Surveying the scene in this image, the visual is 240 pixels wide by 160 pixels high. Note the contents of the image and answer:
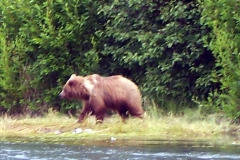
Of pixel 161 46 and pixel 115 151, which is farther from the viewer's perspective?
pixel 161 46

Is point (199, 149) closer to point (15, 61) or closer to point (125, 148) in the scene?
point (125, 148)

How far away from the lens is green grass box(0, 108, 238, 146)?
1407cm

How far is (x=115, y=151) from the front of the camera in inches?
469

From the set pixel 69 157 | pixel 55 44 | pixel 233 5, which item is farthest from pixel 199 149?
pixel 55 44

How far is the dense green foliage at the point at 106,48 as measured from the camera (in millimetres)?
16328

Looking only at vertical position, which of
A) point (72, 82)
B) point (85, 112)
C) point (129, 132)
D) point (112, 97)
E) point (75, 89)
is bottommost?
point (129, 132)

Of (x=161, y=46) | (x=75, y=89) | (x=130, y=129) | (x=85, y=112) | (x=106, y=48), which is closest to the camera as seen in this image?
(x=130, y=129)

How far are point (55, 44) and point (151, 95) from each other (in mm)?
2485

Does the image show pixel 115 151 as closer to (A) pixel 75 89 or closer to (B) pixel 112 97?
(B) pixel 112 97

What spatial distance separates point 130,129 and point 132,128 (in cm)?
6

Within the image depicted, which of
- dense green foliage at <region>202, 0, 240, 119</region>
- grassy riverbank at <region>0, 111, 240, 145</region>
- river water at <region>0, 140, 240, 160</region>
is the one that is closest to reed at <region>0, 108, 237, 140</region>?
grassy riverbank at <region>0, 111, 240, 145</region>

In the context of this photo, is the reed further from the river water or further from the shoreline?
the river water

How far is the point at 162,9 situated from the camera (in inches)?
658

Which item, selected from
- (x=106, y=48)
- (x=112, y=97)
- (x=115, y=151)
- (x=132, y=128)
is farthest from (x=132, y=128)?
(x=106, y=48)
